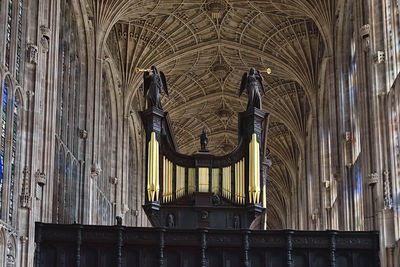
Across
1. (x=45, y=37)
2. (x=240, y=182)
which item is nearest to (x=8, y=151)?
(x=45, y=37)

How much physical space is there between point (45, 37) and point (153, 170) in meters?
7.27

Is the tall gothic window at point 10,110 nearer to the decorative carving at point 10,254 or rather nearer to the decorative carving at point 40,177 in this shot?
the decorative carving at point 10,254

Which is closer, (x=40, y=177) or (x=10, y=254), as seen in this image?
(x=10, y=254)

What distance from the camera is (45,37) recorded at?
28.2m

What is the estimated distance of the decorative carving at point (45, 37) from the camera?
91.8 feet

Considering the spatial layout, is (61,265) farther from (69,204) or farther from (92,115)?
(92,115)

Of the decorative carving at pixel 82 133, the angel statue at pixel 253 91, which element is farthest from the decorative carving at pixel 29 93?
the angel statue at pixel 253 91

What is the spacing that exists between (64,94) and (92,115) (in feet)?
12.9

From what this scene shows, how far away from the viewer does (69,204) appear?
34.5 metres

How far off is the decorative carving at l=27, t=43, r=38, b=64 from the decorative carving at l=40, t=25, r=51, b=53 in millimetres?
933

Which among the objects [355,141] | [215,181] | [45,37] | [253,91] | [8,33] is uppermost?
[45,37]

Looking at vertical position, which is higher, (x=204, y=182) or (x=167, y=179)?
(x=167, y=179)

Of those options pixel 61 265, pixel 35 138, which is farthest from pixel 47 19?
pixel 61 265

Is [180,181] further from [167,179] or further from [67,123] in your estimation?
[67,123]
